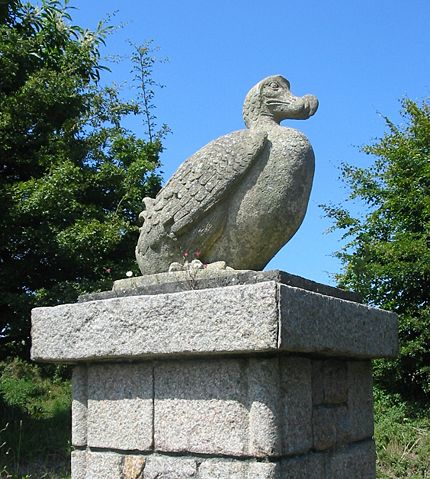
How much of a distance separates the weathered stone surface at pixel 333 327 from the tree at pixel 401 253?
19.3ft

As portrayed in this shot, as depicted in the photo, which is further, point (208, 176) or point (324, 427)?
point (208, 176)

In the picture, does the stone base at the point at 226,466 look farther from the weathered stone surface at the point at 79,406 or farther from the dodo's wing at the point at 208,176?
the dodo's wing at the point at 208,176

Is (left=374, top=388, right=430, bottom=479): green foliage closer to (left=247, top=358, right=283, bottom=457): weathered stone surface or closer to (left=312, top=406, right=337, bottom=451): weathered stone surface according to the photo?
(left=312, top=406, right=337, bottom=451): weathered stone surface

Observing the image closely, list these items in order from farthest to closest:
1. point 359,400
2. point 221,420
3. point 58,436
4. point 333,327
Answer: point 58,436 < point 359,400 < point 333,327 < point 221,420

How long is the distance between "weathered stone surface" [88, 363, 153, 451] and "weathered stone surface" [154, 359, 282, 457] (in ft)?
0.21

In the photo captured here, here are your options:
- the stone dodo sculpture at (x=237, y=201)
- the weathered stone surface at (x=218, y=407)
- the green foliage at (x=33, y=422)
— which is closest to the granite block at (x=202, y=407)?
the weathered stone surface at (x=218, y=407)

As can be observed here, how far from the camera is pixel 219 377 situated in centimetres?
270

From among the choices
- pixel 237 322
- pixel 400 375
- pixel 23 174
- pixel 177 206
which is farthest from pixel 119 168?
pixel 237 322

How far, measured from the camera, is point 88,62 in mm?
10711

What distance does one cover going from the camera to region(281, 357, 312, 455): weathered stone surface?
2609 mm

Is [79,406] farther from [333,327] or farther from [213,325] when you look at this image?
[333,327]

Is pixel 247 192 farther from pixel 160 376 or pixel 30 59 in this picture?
pixel 30 59

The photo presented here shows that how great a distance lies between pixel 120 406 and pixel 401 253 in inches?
274

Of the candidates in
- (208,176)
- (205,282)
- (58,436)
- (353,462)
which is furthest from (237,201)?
(58,436)
